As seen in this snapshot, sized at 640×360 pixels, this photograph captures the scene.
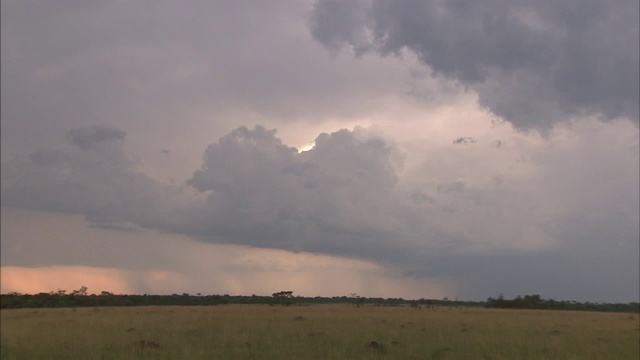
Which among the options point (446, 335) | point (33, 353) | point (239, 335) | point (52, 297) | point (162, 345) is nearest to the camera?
point (33, 353)

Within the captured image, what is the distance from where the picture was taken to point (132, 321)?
4394cm

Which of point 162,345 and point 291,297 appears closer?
point 162,345

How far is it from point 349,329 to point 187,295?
12552cm

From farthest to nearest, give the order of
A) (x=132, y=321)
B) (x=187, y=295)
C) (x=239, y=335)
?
(x=187, y=295), (x=132, y=321), (x=239, y=335)

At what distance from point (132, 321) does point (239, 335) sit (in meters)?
14.0

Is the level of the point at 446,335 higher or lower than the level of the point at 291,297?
lower

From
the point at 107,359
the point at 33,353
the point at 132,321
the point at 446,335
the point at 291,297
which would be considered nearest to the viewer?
the point at 107,359

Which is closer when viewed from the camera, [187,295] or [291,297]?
[291,297]

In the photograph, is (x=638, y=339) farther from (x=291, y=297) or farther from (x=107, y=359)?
(x=291, y=297)

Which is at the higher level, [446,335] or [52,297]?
[52,297]

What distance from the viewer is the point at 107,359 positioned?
939 inches

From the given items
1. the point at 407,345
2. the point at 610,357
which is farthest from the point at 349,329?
the point at 610,357

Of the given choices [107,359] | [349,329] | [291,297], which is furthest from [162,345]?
[291,297]

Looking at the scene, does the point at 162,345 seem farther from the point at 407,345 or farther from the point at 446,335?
the point at 446,335
